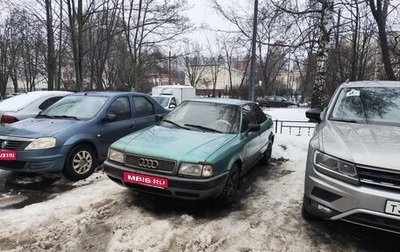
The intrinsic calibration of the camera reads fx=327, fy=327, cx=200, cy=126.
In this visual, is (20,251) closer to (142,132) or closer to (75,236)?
(75,236)

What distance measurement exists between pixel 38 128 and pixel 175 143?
2.65 metres

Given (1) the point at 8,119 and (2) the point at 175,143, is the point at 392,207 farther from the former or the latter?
(1) the point at 8,119

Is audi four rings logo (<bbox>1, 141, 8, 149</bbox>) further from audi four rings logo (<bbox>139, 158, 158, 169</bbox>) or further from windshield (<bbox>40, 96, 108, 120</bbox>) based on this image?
audi four rings logo (<bbox>139, 158, 158, 169</bbox>)

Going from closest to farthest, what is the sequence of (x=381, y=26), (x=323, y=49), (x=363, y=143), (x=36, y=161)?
1. (x=363, y=143)
2. (x=36, y=161)
3. (x=381, y=26)
4. (x=323, y=49)

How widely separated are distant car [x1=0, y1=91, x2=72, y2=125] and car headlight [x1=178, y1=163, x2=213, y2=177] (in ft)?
17.3

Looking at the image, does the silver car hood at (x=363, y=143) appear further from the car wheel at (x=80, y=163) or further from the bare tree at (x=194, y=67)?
the bare tree at (x=194, y=67)

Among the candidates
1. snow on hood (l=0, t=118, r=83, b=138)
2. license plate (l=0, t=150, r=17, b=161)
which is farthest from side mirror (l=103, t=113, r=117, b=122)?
license plate (l=0, t=150, r=17, b=161)

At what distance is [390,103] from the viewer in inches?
175

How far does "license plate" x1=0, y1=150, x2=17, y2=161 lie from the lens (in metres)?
5.03

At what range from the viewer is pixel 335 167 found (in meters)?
3.23

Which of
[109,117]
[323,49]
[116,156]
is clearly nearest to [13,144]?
[109,117]

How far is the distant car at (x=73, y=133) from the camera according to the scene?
199 inches

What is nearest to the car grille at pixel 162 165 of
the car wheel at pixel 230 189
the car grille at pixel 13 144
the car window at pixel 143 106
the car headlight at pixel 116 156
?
the car headlight at pixel 116 156

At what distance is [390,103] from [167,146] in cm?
307
